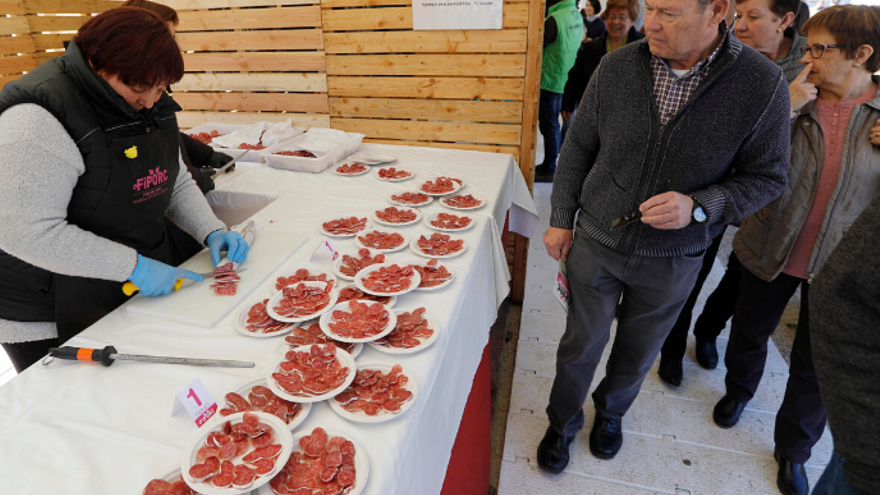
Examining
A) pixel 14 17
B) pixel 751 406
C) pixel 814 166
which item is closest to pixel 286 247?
pixel 814 166

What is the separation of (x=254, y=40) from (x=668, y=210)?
287 cm

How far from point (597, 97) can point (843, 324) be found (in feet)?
3.24

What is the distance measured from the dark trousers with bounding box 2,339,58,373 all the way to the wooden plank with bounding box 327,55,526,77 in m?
2.21

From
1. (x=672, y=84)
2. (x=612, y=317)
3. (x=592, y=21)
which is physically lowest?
(x=612, y=317)

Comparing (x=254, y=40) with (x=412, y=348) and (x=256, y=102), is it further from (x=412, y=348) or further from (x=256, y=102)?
(x=412, y=348)

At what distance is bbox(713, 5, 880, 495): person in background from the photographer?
1471 mm

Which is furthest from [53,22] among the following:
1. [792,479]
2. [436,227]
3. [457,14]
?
[792,479]

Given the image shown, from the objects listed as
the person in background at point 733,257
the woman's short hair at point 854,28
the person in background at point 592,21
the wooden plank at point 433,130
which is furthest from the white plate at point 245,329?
the person in background at point 592,21

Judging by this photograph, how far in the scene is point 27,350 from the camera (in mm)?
1463

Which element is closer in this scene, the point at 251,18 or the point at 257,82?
the point at 251,18

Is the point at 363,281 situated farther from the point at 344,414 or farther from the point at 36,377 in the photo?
the point at 36,377

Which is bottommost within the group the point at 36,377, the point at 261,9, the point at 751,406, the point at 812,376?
the point at 751,406

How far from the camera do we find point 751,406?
2.27m

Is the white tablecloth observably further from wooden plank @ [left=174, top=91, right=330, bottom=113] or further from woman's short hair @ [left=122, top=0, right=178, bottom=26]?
wooden plank @ [left=174, top=91, right=330, bottom=113]
